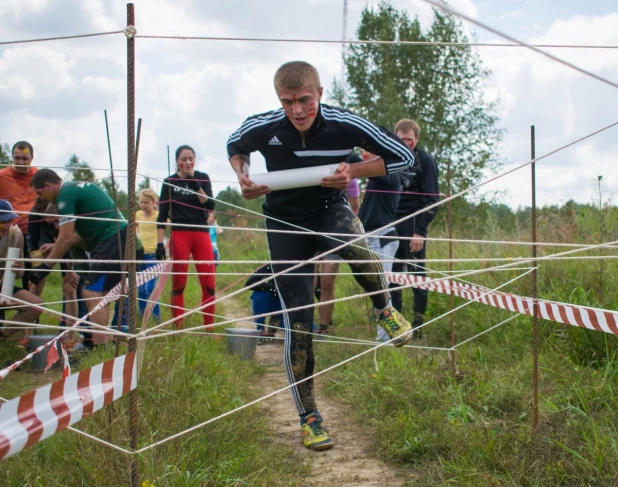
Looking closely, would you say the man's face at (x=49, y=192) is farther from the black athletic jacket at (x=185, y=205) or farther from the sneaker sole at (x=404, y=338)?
the sneaker sole at (x=404, y=338)

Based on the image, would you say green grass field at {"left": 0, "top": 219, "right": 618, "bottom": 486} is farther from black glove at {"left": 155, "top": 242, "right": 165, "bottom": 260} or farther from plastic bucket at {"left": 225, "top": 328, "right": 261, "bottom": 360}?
black glove at {"left": 155, "top": 242, "right": 165, "bottom": 260}

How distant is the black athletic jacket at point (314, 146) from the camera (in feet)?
11.3

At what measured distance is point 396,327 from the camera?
3.58 m

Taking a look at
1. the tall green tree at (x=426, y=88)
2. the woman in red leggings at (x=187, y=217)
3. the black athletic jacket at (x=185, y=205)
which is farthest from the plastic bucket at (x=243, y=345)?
the tall green tree at (x=426, y=88)

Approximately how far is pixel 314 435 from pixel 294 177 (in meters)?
1.42

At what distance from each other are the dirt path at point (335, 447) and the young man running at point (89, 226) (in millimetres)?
1711

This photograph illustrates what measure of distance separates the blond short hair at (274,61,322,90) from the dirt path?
6.44 ft

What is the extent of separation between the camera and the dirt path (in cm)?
300

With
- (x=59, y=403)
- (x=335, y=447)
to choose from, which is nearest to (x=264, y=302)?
(x=335, y=447)

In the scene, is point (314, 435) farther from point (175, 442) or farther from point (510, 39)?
point (510, 39)

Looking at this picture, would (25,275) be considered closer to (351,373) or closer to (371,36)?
(351,373)

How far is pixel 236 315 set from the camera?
337 inches

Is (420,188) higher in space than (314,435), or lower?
higher

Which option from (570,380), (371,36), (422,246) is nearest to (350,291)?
(422,246)
